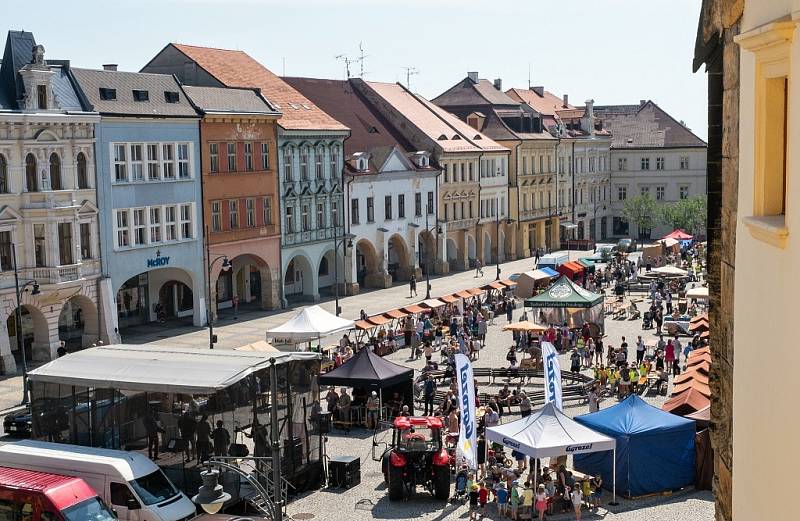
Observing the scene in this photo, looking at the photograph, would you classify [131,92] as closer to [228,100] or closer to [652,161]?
[228,100]

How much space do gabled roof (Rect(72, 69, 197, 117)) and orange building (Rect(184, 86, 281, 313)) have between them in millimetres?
1090

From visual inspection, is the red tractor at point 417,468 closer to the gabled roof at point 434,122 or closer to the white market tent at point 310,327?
the white market tent at point 310,327

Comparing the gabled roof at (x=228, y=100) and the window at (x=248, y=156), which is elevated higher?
the gabled roof at (x=228, y=100)

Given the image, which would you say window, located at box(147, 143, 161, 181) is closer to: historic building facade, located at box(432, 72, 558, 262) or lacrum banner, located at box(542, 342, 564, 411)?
lacrum banner, located at box(542, 342, 564, 411)

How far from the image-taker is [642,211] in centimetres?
9769

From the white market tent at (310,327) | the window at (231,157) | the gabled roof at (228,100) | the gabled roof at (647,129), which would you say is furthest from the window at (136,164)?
the gabled roof at (647,129)

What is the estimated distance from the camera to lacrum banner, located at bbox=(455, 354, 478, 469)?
2475 centimetres

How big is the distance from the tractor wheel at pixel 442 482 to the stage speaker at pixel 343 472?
7.52 ft

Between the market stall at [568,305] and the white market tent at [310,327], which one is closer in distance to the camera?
the white market tent at [310,327]

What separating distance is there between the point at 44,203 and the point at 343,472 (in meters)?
21.7

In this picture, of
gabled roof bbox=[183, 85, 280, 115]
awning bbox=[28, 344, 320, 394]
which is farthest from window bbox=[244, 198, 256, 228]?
awning bbox=[28, 344, 320, 394]

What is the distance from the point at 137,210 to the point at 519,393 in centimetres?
2153

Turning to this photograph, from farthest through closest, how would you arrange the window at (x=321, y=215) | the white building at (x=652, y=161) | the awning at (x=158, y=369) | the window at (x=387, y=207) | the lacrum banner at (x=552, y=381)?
the white building at (x=652, y=161)
the window at (x=387, y=207)
the window at (x=321, y=215)
the lacrum banner at (x=552, y=381)
the awning at (x=158, y=369)

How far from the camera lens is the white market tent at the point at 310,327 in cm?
4081
